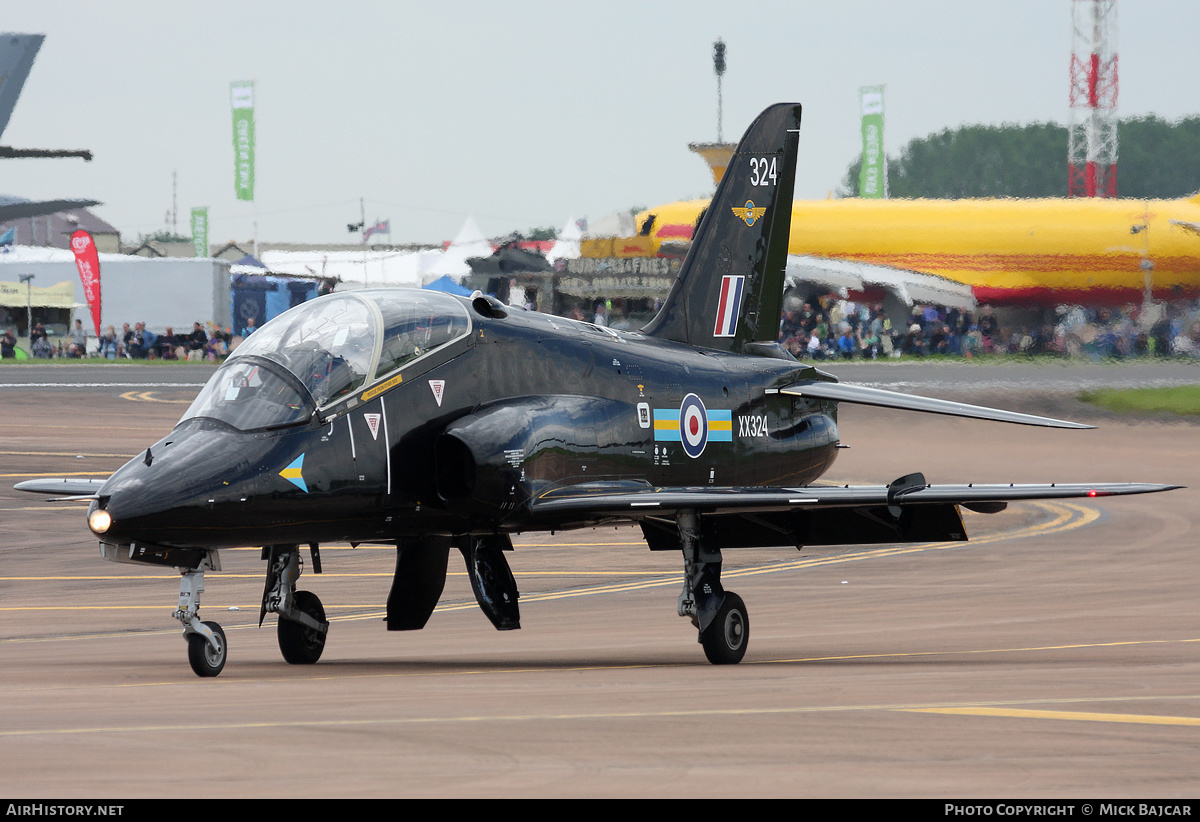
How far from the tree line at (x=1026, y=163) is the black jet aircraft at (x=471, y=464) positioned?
127m

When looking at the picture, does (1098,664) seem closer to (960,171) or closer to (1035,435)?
(1035,435)

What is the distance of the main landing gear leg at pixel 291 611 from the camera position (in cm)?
1248

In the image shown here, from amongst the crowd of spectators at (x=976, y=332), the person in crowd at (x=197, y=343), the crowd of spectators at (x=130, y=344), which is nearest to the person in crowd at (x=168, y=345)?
the crowd of spectators at (x=130, y=344)

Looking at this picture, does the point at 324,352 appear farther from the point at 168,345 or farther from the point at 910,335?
the point at 168,345

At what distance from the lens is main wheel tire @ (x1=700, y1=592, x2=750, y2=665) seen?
1213cm

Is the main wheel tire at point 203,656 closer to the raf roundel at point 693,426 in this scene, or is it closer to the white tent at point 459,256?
the raf roundel at point 693,426

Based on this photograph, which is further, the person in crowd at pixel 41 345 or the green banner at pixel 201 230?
the green banner at pixel 201 230

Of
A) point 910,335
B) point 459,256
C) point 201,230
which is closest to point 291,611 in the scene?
point 910,335

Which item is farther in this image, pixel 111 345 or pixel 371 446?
pixel 111 345

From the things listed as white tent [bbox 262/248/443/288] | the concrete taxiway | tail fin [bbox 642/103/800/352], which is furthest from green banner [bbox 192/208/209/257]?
tail fin [bbox 642/103/800/352]

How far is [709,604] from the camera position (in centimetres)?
1238

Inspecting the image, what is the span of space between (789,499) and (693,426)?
8.81 ft

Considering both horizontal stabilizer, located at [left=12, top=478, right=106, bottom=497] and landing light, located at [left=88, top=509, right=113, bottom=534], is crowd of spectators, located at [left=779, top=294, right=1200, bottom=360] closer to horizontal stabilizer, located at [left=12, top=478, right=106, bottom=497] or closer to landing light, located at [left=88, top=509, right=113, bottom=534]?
horizontal stabilizer, located at [left=12, top=478, right=106, bottom=497]

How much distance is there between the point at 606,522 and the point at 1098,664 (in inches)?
164
